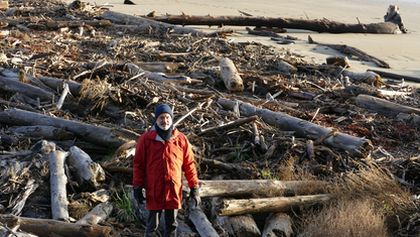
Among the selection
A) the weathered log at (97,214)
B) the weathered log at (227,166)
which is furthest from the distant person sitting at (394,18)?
the weathered log at (97,214)

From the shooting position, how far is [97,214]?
6410 millimetres

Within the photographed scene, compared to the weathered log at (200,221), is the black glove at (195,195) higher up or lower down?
higher up

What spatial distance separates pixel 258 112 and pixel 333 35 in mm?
15195

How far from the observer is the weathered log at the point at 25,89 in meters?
9.55

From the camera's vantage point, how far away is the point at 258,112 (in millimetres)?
9570

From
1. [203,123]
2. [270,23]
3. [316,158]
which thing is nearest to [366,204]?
[316,158]

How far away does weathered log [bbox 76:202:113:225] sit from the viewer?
616cm

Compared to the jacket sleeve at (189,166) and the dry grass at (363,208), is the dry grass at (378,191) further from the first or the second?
the jacket sleeve at (189,166)

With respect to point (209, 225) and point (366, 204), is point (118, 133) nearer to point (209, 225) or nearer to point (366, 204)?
point (209, 225)

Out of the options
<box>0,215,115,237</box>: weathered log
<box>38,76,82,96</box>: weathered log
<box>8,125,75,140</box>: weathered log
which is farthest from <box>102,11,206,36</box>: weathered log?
<box>0,215,115,237</box>: weathered log

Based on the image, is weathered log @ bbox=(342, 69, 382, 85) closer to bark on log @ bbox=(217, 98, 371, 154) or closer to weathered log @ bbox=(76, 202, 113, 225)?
bark on log @ bbox=(217, 98, 371, 154)

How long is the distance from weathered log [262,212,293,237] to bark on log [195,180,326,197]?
1.09 feet

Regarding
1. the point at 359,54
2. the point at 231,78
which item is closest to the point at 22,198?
the point at 231,78

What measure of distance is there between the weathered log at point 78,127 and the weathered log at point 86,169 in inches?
24.3
